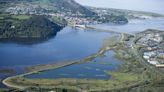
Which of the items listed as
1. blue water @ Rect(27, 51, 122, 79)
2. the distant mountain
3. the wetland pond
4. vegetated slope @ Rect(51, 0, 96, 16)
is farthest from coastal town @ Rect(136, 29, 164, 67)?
the distant mountain

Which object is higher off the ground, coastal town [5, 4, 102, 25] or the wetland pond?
coastal town [5, 4, 102, 25]

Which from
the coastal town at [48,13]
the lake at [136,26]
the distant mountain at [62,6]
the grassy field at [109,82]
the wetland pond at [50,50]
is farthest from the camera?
the distant mountain at [62,6]

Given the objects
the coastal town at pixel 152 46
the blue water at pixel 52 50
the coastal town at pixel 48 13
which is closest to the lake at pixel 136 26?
the coastal town at pixel 152 46

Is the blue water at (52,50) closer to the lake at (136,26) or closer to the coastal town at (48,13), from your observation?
the lake at (136,26)

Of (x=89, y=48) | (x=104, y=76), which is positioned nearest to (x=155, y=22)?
(x=89, y=48)

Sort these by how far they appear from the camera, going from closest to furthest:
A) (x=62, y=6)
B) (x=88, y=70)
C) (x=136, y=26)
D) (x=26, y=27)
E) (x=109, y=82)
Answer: (x=109, y=82) → (x=88, y=70) → (x=26, y=27) → (x=136, y=26) → (x=62, y=6)

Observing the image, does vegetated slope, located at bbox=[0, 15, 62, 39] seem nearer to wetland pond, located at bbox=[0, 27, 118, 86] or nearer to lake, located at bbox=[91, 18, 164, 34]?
wetland pond, located at bbox=[0, 27, 118, 86]

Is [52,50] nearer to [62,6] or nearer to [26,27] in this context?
[26,27]

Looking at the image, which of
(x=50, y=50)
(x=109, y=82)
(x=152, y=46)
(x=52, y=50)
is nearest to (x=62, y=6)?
(x=152, y=46)

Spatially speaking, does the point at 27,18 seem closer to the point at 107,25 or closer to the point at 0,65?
the point at 107,25
